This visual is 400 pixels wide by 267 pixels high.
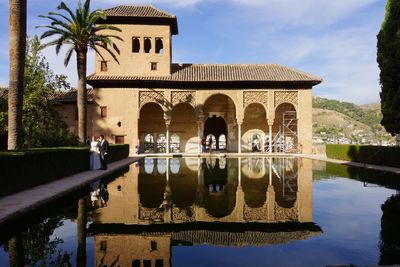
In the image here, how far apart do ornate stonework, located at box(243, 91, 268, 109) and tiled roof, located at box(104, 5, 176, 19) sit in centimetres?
923

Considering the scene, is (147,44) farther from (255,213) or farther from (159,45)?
(255,213)

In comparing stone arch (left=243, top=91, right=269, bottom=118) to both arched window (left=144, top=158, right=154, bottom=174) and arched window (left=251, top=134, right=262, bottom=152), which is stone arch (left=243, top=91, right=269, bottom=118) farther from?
arched window (left=144, top=158, right=154, bottom=174)

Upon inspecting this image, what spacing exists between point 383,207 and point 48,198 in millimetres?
7088

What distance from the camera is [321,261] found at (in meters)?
4.19

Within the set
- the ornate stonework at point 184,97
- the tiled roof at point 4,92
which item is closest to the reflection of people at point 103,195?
the ornate stonework at point 184,97

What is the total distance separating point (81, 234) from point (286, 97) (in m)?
27.3

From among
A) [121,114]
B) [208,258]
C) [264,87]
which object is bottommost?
[208,258]

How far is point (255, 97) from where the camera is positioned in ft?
100

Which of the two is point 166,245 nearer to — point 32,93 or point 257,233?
point 257,233

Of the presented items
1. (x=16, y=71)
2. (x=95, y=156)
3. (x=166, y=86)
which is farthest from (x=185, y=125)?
(x=16, y=71)

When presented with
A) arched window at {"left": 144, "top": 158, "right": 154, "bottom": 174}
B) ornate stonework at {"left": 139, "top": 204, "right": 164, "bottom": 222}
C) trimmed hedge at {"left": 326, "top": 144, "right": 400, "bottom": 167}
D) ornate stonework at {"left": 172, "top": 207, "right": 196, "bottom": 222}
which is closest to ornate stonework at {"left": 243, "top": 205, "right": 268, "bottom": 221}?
ornate stonework at {"left": 172, "top": 207, "right": 196, "bottom": 222}

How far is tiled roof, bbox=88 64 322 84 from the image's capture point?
29906mm

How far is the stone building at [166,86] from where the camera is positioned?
1181 inches

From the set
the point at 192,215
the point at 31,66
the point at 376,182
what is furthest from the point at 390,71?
the point at 31,66
